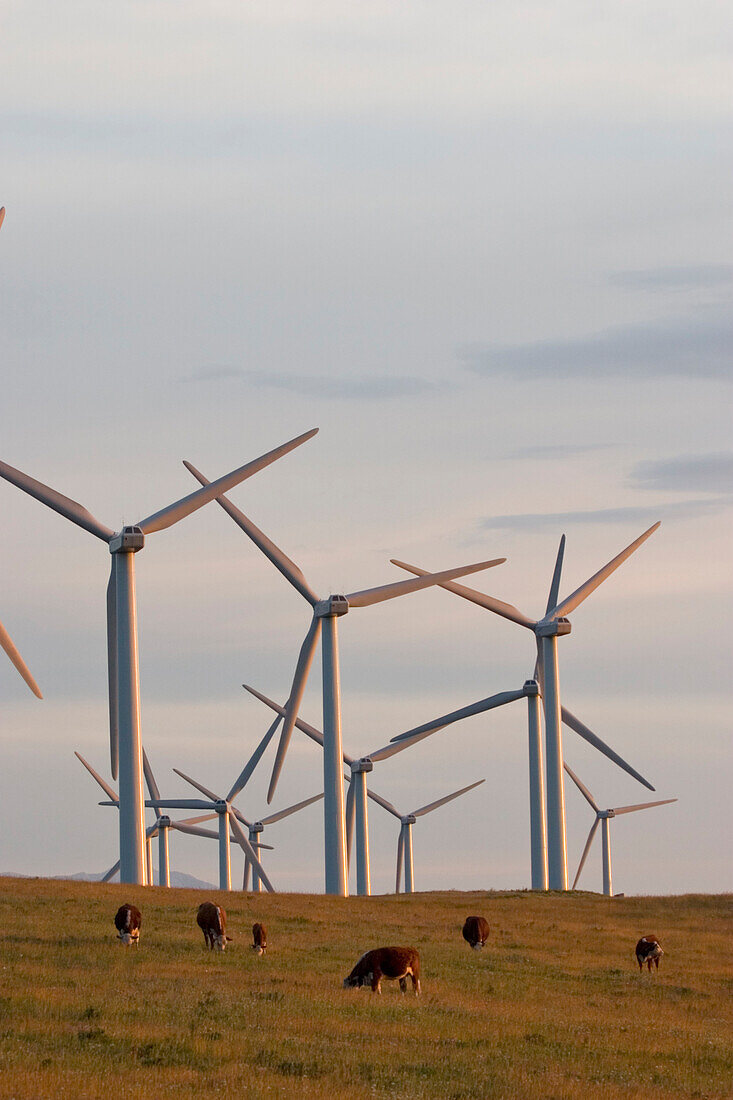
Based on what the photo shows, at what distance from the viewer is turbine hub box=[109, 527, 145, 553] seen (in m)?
66.7

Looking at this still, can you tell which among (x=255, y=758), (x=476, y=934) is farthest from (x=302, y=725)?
(x=476, y=934)

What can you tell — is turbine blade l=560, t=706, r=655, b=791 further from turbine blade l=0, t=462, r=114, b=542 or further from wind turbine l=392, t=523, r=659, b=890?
turbine blade l=0, t=462, r=114, b=542

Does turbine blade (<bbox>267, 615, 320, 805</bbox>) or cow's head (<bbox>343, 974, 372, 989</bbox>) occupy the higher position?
turbine blade (<bbox>267, 615, 320, 805</bbox>)

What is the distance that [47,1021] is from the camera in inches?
1166

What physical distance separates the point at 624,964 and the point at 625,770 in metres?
49.5

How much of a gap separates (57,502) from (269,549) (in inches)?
516

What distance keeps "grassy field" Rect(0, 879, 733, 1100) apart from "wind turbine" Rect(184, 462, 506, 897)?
2057 cm

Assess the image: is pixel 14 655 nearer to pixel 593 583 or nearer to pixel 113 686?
pixel 113 686

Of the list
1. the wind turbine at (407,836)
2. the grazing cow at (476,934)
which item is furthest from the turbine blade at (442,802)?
the grazing cow at (476,934)

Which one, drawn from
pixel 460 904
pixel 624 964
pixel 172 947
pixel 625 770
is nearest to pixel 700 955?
pixel 624 964

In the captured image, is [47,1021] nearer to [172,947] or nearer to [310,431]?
[172,947]

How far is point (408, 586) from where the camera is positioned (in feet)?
260

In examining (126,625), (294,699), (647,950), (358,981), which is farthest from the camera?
(294,699)

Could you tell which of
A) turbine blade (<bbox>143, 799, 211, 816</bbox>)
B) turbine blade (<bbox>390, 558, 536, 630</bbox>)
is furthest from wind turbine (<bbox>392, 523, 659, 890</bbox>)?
turbine blade (<bbox>143, 799, 211, 816</bbox>)
